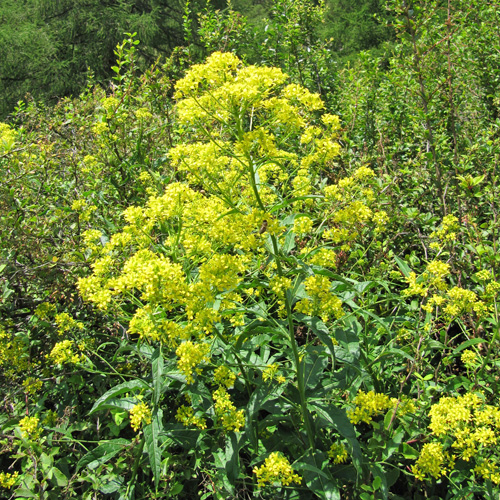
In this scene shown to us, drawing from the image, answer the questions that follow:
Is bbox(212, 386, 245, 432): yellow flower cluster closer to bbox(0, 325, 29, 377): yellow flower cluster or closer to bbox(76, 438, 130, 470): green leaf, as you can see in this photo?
bbox(76, 438, 130, 470): green leaf

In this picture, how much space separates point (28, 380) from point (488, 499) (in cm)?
256

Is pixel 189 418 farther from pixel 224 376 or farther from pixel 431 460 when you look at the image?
pixel 431 460

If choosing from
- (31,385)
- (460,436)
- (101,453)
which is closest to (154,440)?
(101,453)

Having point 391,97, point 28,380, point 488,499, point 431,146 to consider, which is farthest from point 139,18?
point 488,499

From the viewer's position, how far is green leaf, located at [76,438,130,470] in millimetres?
2209

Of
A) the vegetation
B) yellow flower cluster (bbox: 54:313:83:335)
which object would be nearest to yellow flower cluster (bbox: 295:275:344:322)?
the vegetation

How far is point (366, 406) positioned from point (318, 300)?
56 cm

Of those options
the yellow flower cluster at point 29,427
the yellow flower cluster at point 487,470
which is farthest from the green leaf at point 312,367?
the yellow flower cluster at point 29,427

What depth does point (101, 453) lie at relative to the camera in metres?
2.27

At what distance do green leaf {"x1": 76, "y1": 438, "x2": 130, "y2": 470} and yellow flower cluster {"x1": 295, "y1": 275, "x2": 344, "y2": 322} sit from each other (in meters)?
1.22

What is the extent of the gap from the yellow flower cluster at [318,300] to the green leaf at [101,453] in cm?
122

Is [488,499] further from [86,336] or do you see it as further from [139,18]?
[139,18]

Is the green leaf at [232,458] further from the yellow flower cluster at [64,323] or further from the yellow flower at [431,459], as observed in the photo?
the yellow flower cluster at [64,323]

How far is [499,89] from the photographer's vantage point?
4117mm
